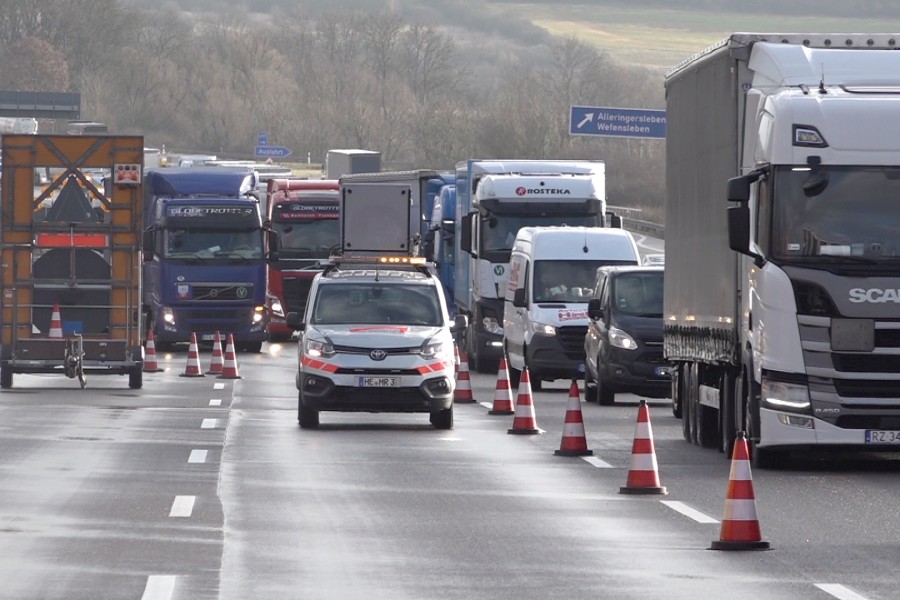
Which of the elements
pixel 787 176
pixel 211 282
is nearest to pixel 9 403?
pixel 787 176

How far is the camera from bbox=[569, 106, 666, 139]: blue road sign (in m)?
62.6

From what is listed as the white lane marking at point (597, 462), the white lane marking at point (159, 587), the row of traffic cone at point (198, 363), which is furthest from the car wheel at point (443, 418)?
the white lane marking at point (159, 587)

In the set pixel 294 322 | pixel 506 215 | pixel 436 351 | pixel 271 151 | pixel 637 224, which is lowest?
pixel 436 351

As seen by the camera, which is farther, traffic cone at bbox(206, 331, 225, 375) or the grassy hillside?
the grassy hillside

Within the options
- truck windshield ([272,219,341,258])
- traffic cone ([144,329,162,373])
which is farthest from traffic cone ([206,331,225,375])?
truck windshield ([272,219,341,258])

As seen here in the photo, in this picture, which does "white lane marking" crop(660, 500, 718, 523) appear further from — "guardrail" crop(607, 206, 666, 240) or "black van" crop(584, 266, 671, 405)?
"guardrail" crop(607, 206, 666, 240)

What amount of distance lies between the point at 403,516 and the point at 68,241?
55.9 feet

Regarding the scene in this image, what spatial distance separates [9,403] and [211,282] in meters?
15.7

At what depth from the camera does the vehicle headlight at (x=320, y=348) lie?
74.6 feet

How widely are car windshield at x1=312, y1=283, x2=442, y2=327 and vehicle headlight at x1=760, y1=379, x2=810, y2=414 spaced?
7.18 m

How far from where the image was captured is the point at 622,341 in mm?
27047

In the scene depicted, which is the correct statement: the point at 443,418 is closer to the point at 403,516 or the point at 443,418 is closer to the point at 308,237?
the point at 403,516

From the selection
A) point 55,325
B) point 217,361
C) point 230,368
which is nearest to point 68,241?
point 55,325

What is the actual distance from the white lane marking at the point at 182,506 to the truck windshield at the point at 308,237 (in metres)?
31.8
